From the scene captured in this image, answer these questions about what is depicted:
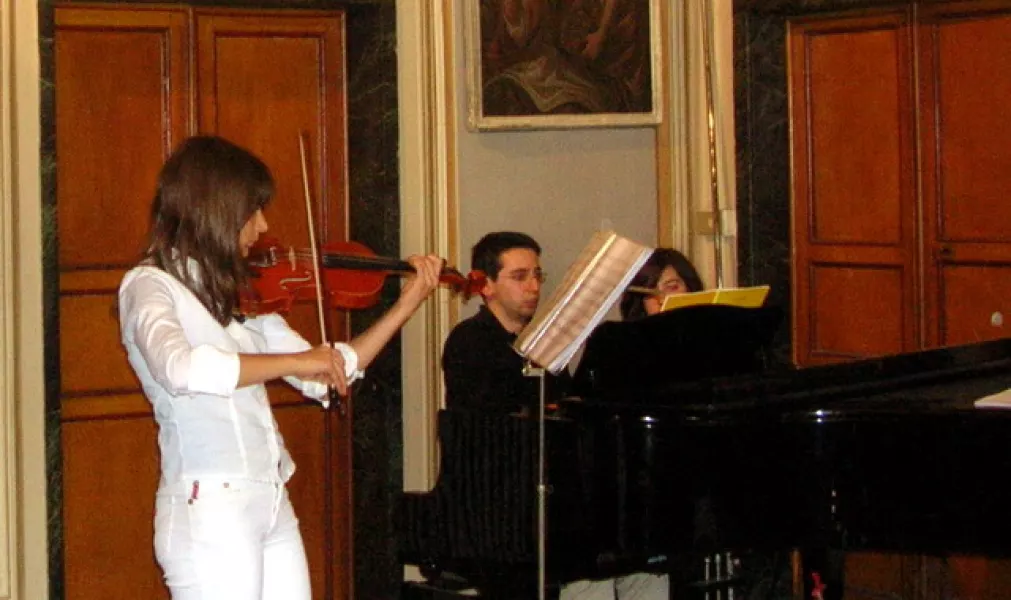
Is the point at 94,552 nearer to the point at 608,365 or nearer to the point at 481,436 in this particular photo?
the point at 481,436

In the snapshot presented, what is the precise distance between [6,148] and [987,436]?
282 cm

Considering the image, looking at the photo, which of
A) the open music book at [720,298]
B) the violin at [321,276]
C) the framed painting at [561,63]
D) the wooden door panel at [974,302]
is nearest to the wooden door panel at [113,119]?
the framed painting at [561,63]

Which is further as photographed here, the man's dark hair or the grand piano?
the man's dark hair

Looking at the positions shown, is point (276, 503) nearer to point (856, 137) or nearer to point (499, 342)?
point (499, 342)

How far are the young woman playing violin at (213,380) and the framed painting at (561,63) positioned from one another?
238cm

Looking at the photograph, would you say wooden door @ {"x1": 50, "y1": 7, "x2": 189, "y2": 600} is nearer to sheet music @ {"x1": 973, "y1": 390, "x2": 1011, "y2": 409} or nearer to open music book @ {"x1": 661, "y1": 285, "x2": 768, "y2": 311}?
open music book @ {"x1": 661, "y1": 285, "x2": 768, "y2": 311}

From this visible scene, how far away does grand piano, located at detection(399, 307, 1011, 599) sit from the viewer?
12.2 ft

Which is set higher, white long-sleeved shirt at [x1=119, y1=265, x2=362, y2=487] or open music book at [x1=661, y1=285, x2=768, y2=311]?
open music book at [x1=661, y1=285, x2=768, y2=311]

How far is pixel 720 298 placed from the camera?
4.10 meters

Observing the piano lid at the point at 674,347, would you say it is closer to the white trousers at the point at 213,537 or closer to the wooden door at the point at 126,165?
the white trousers at the point at 213,537

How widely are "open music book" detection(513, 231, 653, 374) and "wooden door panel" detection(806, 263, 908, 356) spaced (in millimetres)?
2296

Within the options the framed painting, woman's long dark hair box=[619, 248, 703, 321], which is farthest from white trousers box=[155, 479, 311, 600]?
the framed painting

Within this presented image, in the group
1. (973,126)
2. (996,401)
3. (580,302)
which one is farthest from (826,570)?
(973,126)

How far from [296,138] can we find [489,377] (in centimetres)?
124
